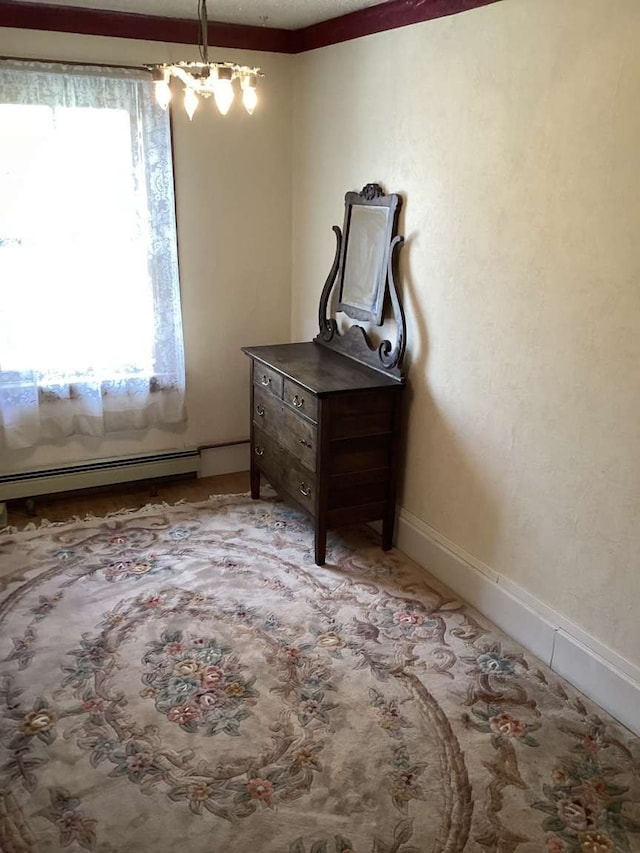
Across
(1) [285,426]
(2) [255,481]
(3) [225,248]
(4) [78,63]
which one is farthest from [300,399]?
(4) [78,63]

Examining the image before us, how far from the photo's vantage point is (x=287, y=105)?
3.95 m

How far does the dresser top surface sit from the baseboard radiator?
84 cm

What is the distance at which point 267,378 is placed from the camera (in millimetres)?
3576

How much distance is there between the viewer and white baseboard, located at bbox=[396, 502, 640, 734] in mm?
2342

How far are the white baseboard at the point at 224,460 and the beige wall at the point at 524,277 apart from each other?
1344 mm

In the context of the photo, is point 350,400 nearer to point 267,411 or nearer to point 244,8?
point 267,411

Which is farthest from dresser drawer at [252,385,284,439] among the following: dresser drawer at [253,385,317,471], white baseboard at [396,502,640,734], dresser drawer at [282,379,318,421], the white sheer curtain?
white baseboard at [396,502,640,734]

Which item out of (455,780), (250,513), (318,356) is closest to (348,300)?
(318,356)

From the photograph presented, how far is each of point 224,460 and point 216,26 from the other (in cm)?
238

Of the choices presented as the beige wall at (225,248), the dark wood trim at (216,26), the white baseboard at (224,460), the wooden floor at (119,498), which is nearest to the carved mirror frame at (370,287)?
the beige wall at (225,248)

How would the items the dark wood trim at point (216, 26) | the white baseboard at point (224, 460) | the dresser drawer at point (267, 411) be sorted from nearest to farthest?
the dark wood trim at point (216, 26), the dresser drawer at point (267, 411), the white baseboard at point (224, 460)

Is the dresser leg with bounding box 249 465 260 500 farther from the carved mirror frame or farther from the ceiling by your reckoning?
the ceiling

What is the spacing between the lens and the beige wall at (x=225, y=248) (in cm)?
380

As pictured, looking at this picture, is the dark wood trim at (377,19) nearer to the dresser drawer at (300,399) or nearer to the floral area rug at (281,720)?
the dresser drawer at (300,399)
